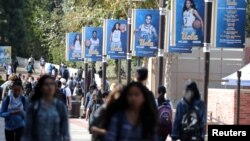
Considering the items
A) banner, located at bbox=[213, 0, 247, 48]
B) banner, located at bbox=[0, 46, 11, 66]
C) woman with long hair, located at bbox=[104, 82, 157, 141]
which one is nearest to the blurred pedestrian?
woman with long hair, located at bbox=[104, 82, 157, 141]

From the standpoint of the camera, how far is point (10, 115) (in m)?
15.0

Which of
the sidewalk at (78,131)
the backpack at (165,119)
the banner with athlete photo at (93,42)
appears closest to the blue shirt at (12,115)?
the backpack at (165,119)

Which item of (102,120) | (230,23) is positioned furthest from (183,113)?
(230,23)

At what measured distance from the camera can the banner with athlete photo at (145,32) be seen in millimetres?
29266

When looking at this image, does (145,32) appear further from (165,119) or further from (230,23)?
(165,119)

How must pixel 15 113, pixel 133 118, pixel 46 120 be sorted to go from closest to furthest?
pixel 133 118 < pixel 46 120 < pixel 15 113

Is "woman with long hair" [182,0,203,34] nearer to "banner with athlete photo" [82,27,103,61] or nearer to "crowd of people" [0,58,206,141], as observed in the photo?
"crowd of people" [0,58,206,141]

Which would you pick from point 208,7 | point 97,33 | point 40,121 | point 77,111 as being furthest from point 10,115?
point 97,33

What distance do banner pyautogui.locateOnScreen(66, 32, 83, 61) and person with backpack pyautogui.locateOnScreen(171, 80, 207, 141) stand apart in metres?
33.7

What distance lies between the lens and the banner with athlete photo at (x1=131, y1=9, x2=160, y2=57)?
29.3 m

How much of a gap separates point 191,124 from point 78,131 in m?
14.6

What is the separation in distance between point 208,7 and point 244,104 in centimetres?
650

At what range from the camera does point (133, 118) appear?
9102 mm

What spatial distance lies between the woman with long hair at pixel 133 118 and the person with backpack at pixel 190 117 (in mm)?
3690
